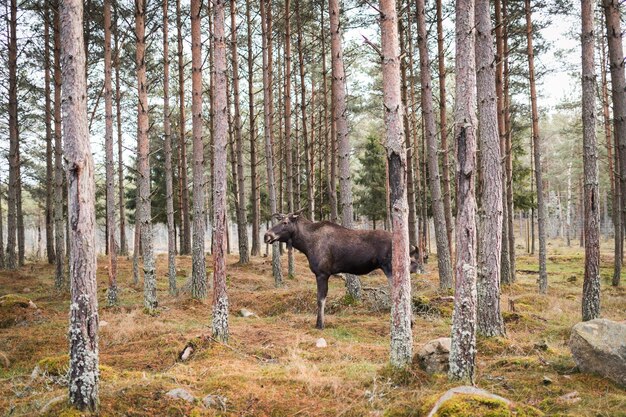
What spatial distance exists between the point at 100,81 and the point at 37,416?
2315 centimetres

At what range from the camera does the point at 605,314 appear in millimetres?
11953

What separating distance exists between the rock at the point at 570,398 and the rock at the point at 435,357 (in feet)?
A: 4.68

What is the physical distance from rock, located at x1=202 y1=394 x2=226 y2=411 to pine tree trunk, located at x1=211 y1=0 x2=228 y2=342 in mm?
2762

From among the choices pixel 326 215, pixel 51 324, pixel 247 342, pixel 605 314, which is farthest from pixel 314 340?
pixel 326 215

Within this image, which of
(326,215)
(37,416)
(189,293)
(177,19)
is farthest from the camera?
(326,215)

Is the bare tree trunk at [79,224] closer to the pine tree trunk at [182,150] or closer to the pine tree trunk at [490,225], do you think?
the pine tree trunk at [490,225]

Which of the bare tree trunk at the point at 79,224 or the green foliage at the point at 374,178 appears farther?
the green foliage at the point at 374,178

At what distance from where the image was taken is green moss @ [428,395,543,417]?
4.57 m

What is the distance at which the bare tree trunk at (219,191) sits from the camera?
8.41 meters

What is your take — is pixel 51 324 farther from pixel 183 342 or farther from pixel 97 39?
pixel 97 39

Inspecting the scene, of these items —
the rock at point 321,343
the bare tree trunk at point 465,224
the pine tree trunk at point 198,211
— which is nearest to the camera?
the bare tree trunk at point 465,224

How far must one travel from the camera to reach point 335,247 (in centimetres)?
1162

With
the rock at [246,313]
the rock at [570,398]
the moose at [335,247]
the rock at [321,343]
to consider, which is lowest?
the rock at [246,313]

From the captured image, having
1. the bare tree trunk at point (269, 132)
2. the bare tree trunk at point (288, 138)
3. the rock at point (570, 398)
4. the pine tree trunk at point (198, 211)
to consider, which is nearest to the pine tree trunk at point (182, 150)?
the bare tree trunk at point (269, 132)
